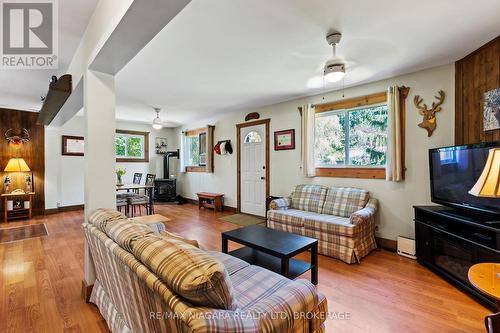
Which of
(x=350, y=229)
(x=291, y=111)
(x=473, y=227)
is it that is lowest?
(x=350, y=229)

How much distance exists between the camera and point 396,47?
2473mm

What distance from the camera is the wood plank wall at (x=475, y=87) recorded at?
2340mm

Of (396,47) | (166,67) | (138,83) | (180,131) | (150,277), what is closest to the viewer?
(150,277)

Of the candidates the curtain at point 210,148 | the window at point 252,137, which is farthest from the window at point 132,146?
the window at point 252,137

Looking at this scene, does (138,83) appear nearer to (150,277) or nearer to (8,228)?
(150,277)

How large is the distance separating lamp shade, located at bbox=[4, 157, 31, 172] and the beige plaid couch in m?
4.84

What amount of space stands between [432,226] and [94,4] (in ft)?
12.4

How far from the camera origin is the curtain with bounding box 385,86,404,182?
315 cm

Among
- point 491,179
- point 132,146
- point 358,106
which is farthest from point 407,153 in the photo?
point 132,146

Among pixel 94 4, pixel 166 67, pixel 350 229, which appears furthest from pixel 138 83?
pixel 350 229

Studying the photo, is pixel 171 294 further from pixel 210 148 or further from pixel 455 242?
pixel 210 148

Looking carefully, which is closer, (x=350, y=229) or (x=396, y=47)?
(x=396, y=47)

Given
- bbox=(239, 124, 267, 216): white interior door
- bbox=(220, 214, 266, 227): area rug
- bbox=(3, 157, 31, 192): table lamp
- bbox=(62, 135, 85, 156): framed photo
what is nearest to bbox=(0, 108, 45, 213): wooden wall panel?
bbox=(3, 157, 31, 192): table lamp

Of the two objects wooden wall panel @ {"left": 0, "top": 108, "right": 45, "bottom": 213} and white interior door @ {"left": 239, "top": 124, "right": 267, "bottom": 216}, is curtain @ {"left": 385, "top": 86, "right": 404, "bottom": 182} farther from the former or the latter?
wooden wall panel @ {"left": 0, "top": 108, "right": 45, "bottom": 213}
